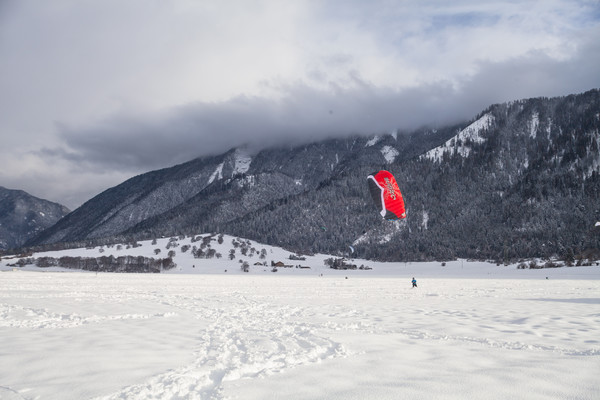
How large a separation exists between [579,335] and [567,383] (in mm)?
6116

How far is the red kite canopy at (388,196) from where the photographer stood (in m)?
34.5

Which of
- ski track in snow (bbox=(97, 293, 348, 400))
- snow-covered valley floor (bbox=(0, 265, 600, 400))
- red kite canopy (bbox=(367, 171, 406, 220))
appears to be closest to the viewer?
snow-covered valley floor (bbox=(0, 265, 600, 400))

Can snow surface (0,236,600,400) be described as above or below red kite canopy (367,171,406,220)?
below

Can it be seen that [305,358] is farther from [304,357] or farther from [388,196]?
[388,196]

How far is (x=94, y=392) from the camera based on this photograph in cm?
538

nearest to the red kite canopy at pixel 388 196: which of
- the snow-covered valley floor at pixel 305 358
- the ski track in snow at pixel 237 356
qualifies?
the snow-covered valley floor at pixel 305 358

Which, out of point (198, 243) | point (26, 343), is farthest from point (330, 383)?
point (198, 243)

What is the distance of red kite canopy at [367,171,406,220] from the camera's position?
34531 mm

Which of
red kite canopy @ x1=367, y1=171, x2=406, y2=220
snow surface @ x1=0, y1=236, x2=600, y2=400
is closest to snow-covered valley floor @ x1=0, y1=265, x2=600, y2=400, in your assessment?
snow surface @ x1=0, y1=236, x2=600, y2=400

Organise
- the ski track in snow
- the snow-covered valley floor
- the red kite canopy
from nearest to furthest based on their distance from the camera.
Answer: the snow-covered valley floor → the ski track in snow → the red kite canopy

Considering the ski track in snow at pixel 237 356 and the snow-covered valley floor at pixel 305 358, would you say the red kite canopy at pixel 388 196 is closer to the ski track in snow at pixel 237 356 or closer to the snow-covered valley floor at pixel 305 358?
the snow-covered valley floor at pixel 305 358

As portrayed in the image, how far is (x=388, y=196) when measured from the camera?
35.3 meters

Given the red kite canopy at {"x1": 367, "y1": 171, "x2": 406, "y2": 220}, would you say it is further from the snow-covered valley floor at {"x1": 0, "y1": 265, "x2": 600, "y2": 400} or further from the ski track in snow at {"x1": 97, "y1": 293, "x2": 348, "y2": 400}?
the ski track in snow at {"x1": 97, "y1": 293, "x2": 348, "y2": 400}

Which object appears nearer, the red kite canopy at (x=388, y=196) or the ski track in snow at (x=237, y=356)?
the ski track in snow at (x=237, y=356)
